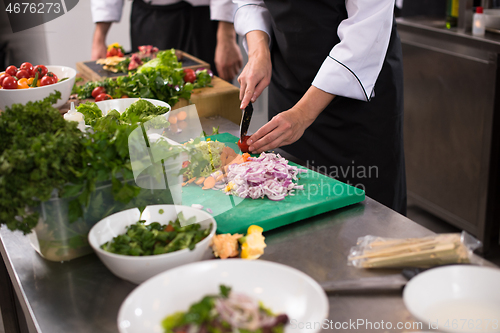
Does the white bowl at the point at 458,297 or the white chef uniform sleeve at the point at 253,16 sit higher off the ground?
the white chef uniform sleeve at the point at 253,16

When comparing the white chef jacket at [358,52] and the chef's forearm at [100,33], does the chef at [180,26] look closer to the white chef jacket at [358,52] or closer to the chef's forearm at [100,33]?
the chef's forearm at [100,33]

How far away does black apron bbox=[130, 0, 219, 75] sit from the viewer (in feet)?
8.62

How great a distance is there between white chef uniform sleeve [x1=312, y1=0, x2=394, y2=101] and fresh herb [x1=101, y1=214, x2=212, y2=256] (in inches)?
27.8

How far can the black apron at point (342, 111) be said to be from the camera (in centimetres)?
150

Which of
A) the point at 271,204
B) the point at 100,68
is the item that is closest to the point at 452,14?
the point at 100,68

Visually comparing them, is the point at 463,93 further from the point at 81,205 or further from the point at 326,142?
the point at 81,205

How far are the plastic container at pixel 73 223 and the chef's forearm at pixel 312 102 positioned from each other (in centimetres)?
55

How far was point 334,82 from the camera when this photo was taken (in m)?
1.35

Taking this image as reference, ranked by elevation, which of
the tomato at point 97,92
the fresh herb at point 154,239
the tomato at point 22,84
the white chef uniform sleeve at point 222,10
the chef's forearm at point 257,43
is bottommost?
the fresh herb at point 154,239

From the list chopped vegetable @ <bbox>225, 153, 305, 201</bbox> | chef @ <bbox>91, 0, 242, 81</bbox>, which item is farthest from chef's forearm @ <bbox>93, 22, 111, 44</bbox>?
chopped vegetable @ <bbox>225, 153, 305, 201</bbox>

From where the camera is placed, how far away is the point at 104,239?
2.75 ft

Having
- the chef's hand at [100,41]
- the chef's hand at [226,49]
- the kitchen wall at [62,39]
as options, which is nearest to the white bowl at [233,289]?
the chef's hand at [226,49]

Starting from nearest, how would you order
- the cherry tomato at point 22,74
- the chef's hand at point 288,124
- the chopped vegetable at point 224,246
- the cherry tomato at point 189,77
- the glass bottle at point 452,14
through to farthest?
1. the chopped vegetable at point 224,246
2. the chef's hand at point 288,124
3. the cherry tomato at point 22,74
4. the cherry tomato at point 189,77
5. the glass bottle at point 452,14

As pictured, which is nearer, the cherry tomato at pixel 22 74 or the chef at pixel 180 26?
the cherry tomato at pixel 22 74
